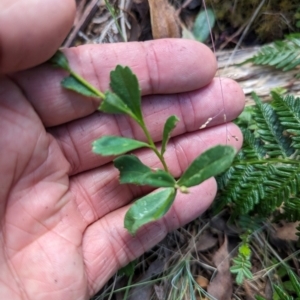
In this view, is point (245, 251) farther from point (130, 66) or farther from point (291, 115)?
point (130, 66)

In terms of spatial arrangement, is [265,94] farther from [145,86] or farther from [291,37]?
[145,86]

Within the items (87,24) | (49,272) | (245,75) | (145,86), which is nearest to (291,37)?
(245,75)

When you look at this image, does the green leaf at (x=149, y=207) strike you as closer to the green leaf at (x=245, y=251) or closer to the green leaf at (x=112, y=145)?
the green leaf at (x=112, y=145)

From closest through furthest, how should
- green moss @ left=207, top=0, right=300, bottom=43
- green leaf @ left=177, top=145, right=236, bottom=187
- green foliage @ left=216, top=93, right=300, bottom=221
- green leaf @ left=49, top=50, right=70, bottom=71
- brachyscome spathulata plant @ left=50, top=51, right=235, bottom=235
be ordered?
green leaf @ left=177, top=145, right=236, bottom=187, brachyscome spathulata plant @ left=50, top=51, right=235, bottom=235, green leaf @ left=49, top=50, right=70, bottom=71, green foliage @ left=216, top=93, right=300, bottom=221, green moss @ left=207, top=0, right=300, bottom=43

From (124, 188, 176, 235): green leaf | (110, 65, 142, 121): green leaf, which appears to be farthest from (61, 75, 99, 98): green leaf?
(124, 188, 176, 235): green leaf

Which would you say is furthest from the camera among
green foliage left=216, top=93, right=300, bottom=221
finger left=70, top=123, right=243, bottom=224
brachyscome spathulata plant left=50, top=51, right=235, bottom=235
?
finger left=70, top=123, right=243, bottom=224

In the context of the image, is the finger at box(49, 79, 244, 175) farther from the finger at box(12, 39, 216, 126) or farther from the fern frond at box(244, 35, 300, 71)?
the fern frond at box(244, 35, 300, 71)

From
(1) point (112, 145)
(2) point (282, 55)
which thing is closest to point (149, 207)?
(1) point (112, 145)
